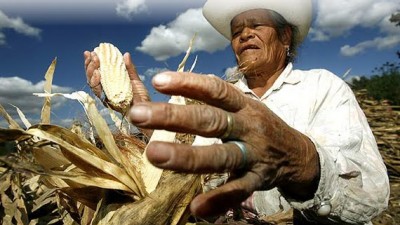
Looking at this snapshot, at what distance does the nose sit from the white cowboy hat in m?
0.14

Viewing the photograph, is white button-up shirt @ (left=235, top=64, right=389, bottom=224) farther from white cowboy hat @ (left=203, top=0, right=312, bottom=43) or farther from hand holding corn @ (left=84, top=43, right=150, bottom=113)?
hand holding corn @ (left=84, top=43, right=150, bottom=113)

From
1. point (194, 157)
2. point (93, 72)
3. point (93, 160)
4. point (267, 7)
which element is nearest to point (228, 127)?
point (194, 157)

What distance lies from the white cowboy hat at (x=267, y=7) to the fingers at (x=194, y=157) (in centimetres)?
174

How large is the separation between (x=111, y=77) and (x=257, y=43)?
0.92m

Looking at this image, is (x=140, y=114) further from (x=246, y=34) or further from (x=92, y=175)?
(x=246, y=34)

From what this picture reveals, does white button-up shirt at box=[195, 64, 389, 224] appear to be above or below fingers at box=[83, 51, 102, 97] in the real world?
below

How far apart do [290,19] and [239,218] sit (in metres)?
1.25

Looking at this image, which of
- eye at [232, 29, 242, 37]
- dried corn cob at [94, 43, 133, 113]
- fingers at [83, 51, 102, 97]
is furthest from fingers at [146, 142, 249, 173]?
eye at [232, 29, 242, 37]

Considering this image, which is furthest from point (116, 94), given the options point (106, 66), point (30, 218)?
point (30, 218)

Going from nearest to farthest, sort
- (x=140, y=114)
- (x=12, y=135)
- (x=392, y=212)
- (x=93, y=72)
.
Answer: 1. (x=140, y=114)
2. (x=12, y=135)
3. (x=93, y=72)
4. (x=392, y=212)

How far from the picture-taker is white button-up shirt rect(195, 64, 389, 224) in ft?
4.56

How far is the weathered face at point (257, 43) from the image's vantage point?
2.42 meters

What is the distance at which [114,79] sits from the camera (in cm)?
182

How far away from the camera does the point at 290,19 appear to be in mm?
2539
